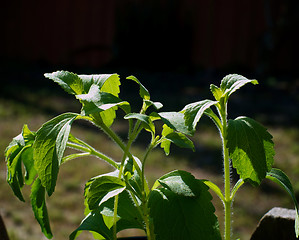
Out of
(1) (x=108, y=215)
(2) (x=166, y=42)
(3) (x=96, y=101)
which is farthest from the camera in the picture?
(2) (x=166, y=42)

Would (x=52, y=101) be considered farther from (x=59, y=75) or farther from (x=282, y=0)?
(x=59, y=75)

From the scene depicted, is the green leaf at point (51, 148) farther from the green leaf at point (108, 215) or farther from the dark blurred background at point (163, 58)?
the dark blurred background at point (163, 58)

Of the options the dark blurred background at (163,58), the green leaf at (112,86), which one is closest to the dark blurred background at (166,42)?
the dark blurred background at (163,58)

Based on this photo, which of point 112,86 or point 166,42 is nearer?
point 112,86

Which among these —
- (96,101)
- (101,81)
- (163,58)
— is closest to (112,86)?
(101,81)

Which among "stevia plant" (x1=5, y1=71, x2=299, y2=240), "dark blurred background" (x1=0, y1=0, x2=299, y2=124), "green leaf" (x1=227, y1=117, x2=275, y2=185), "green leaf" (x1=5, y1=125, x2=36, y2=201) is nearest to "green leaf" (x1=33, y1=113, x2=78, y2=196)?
"stevia plant" (x1=5, y1=71, x2=299, y2=240)

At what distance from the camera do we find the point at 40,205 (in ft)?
2.56

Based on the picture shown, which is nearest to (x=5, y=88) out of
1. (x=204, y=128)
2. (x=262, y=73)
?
(x=204, y=128)

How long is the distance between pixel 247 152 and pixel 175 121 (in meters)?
0.12

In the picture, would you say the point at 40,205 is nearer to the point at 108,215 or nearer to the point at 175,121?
the point at 108,215

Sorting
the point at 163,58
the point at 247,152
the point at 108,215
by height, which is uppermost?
the point at 247,152

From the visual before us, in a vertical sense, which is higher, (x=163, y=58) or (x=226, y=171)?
(x=226, y=171)

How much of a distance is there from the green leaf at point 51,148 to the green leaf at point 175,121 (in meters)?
0.13

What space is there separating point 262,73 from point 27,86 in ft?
10.8
